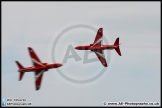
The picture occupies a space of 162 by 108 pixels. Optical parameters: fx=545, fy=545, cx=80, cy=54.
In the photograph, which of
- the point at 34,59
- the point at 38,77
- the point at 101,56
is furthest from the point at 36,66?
the point at 101,56

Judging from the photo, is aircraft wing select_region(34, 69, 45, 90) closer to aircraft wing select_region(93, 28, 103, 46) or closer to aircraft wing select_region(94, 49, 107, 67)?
aircraft wing select_region(94, 49, 107, 67)

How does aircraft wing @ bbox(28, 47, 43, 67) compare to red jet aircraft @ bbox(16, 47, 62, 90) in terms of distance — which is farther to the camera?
aircraft wing @ bbox(28, 47, 43, 67)

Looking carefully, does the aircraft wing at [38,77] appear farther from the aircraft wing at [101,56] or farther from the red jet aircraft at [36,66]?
the aircraft wing at [101,56]

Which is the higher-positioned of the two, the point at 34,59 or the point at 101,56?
the point at 101,56

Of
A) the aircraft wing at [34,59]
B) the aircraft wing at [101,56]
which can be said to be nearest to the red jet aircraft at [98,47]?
the aircraft wing at [101,56]

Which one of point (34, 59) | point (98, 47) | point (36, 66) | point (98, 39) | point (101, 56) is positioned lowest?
point (36, 66)

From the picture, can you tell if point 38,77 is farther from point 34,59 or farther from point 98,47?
point 98,47

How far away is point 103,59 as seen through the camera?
101938 mm

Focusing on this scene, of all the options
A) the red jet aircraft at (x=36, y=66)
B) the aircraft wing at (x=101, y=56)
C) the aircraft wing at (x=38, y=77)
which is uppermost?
the aircraft wing at (x=101, y=56)

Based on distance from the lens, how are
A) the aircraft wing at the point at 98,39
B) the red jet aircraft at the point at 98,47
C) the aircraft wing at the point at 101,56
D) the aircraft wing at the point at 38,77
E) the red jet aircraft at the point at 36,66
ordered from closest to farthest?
the red jet aircraft at the point at 36,66 < the aircraft wing at the point at 38,77 < the red jet aircraft at the point at 98,47 < the aircraft wing at the point at 101,56 < the aircraft wing at the point at 98,39

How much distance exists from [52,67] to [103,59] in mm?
13474

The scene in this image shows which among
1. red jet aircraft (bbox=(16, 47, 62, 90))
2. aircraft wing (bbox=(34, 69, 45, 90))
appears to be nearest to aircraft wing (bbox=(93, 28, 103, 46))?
red jet aircraft (bbox=(16, 47, 62, 90))

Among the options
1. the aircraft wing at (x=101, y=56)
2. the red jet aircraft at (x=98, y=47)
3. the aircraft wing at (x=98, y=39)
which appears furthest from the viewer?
the aircraft wing at (x=98, y=39)

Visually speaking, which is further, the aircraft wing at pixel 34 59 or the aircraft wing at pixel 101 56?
the aircraft wing at pixel 101 56
